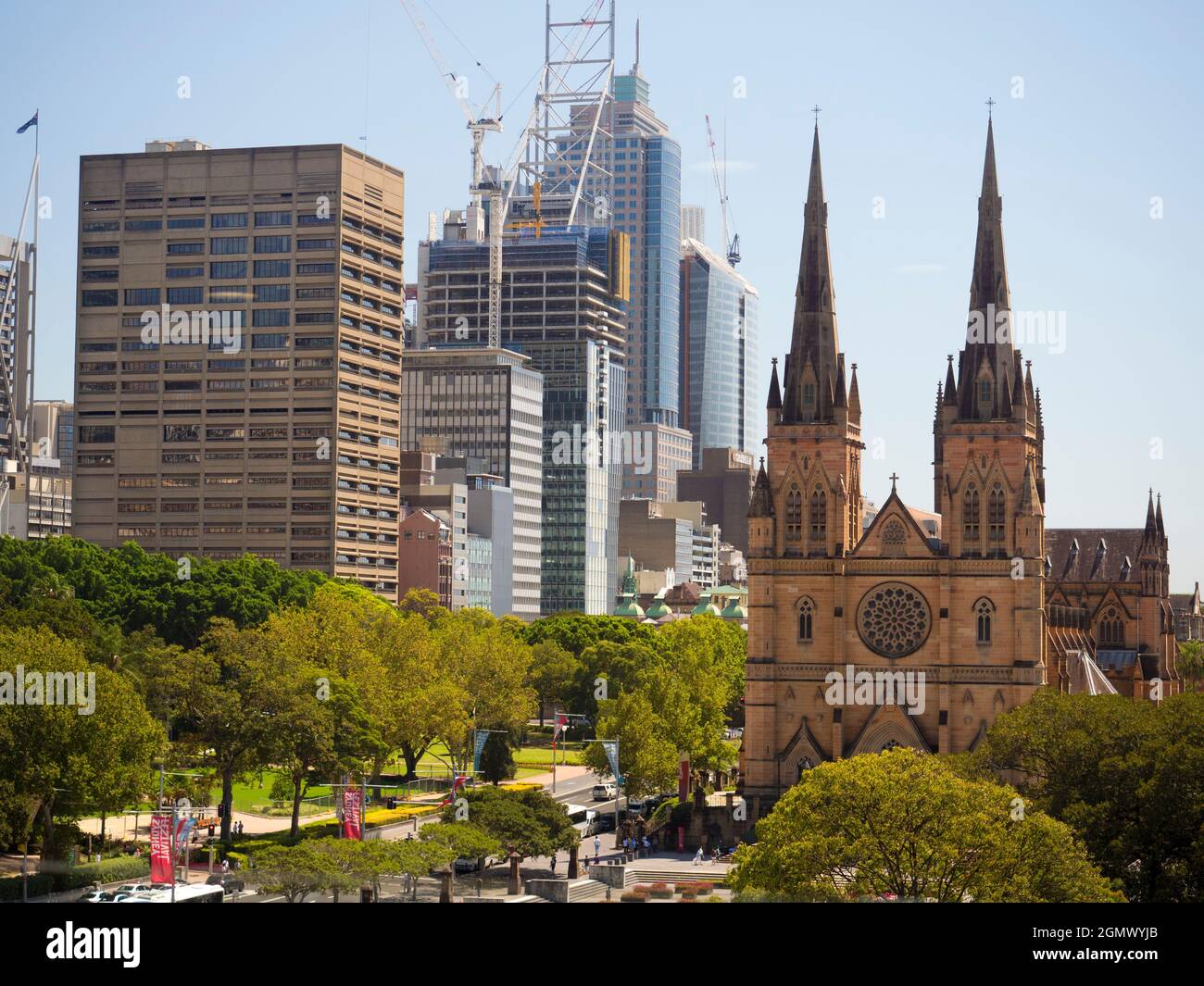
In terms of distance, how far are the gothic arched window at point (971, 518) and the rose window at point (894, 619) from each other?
5.07 m

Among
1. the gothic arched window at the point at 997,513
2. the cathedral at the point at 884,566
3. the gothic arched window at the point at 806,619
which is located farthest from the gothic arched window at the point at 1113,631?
the gothic arched window at the point at 806,619

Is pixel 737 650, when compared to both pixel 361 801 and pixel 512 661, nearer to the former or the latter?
pixel 512 661

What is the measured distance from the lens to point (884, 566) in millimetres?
119562

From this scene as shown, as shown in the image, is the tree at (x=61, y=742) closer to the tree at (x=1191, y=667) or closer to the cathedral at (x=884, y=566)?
the cathedral at (x=884, y=566)

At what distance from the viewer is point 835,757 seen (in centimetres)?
11675

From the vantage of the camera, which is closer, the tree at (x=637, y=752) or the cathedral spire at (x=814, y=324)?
the tree at (x=637, y=752)

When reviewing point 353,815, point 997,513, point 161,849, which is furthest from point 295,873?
point 997,513

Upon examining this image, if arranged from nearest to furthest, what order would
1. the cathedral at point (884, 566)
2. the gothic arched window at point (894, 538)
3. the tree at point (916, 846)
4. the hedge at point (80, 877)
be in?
the tree at point (916, 846) < the hedge at point (80, 877) < the cathedral at point (884, 566) < the gothic arched window at point (894, 538)

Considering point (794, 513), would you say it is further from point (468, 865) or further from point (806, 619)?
point (468, 865)

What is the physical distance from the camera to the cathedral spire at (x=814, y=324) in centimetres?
12188

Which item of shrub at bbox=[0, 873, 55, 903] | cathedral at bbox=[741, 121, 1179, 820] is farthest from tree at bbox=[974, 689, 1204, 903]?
shrub at bbox=[0, 873, 55, 903]

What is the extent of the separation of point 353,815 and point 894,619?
1903 inches
